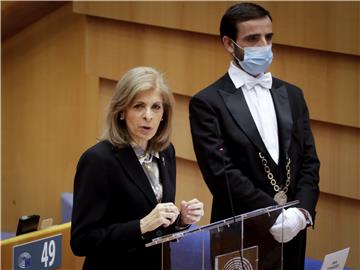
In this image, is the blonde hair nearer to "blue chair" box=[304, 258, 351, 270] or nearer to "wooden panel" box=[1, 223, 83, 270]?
"wooden panel" box=[1, 223, 83, 270]

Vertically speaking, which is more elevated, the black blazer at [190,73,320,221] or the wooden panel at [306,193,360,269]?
the black blazer at [190,73,320,221]

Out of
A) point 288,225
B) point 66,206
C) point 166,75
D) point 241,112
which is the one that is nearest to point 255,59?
point 241,112

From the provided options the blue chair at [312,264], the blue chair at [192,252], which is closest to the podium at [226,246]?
the blue chair at [192,252]

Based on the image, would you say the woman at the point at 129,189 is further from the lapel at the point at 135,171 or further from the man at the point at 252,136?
the man at the point at 252,136

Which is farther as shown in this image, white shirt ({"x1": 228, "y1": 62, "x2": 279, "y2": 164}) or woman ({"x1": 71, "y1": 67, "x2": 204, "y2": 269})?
white shirt ({"x1": 228, "y1": 62, "x2": 279, "y2": 164})

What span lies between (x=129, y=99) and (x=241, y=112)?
1.80ft

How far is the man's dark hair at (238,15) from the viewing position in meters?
2.43

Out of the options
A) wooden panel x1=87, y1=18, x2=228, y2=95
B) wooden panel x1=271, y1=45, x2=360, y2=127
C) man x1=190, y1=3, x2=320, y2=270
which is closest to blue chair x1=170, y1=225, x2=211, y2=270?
man x1=190, y1=3, x2=320, y2=270

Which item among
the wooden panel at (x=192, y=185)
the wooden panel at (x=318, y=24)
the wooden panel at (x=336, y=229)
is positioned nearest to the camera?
the wooden panel at (x=318, y=24)

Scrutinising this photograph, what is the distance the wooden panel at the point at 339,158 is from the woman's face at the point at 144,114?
1.39 meters

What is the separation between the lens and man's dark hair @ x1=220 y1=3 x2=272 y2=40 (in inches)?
95.6

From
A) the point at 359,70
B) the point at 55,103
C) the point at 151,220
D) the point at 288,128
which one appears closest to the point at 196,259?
the point at 151,220

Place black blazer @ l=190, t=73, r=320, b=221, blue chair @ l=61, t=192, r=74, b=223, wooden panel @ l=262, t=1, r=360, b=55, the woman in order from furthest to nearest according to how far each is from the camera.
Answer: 1. blue chair @ l=61, t=192, r=74, b=223
2. wooden panel @ l=262, t=1, r=360, b=55
3. black blazer @ l=190, t=73, r=320, b=221
4. the woman

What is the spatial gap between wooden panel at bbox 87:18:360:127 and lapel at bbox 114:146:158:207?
4.70 feet
